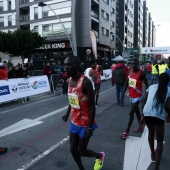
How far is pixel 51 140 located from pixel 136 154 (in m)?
1.95

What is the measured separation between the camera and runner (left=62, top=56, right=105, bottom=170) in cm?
309

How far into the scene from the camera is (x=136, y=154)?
14.5 ft

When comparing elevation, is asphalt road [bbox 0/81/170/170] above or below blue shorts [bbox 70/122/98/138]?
below

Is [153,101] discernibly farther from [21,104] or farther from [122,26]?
[122,26]

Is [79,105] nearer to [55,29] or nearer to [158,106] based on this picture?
[158,106]

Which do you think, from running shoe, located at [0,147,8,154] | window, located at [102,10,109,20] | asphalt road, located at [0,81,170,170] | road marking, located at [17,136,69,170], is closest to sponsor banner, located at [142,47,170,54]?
window, located at [102,10,109,20]

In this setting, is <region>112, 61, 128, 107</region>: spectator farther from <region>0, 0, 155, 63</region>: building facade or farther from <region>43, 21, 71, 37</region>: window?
<region>43, 21, 71, 37</region>: window

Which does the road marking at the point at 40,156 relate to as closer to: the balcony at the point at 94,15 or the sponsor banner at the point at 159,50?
the sponsor banner at the point at 159,50

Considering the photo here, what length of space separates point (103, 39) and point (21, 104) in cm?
3271

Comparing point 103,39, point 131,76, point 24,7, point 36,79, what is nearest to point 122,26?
point 103,39

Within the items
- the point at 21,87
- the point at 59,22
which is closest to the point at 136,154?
the point at 21,87

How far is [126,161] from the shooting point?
4.09 m

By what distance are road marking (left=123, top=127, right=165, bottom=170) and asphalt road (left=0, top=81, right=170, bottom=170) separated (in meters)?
0.07

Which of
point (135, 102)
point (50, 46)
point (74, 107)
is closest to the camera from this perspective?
point (74, 107)
